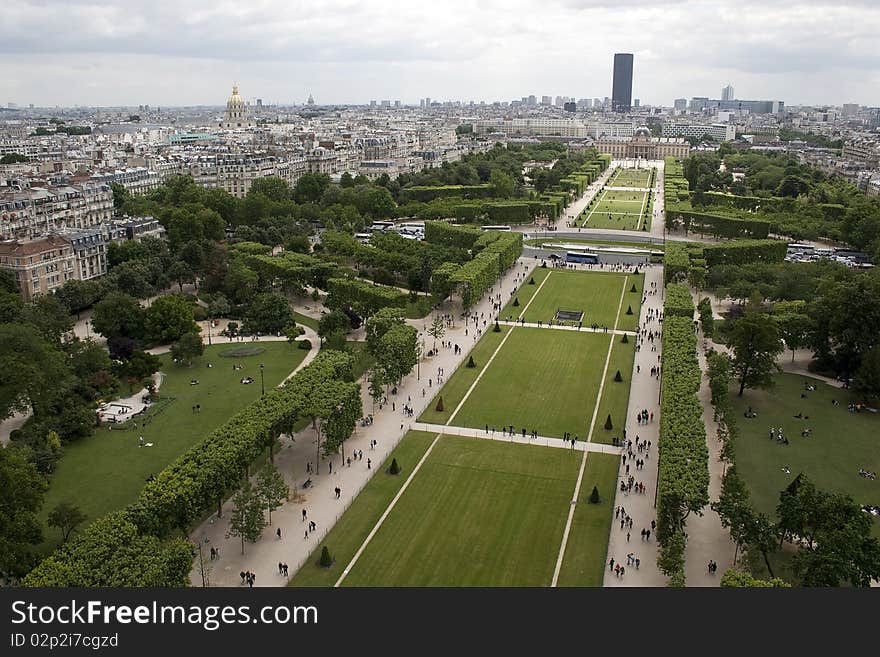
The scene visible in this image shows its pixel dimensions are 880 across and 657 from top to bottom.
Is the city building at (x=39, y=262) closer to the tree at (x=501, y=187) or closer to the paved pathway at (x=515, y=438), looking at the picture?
the paved pathway at (x=515, y=438)

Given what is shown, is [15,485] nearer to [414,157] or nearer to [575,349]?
[575,349]

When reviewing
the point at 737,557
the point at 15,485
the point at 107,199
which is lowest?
the point at 737,557

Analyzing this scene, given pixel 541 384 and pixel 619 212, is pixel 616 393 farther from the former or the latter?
pixel 619 212

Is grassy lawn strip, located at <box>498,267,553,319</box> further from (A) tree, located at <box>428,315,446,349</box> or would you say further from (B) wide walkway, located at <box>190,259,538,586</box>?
(B) wide walkway, located at <box>190,259,538,586</box>

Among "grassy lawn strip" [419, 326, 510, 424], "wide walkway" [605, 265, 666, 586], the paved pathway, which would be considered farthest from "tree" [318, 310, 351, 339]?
"wide walkway" [605, 265, 666, 586]

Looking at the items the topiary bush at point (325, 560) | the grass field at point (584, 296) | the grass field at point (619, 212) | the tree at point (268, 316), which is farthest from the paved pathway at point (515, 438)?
the grass field at point (619, 212)

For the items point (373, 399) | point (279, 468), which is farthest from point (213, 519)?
point (373, 399)
